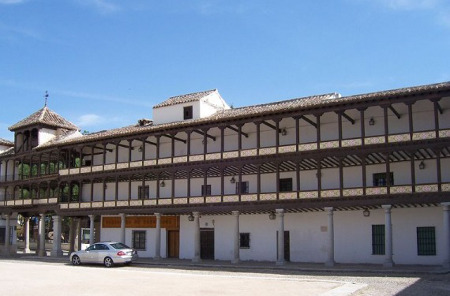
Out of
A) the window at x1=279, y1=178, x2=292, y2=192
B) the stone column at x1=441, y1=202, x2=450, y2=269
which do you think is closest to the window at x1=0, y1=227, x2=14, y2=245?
the window at x1=279, y1=178, x2=292, y2=192

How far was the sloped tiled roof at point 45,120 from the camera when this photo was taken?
4668 centimetres

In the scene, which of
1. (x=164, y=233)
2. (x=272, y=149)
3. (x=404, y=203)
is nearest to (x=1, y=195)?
(x=164, y=233)

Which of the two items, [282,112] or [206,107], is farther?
[206,107]

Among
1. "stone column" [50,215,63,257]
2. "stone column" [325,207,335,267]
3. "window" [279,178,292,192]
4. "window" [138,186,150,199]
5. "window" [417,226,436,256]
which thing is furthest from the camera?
"stone column" [50,215,63,257]

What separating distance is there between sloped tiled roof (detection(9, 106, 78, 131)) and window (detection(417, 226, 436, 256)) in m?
31.5

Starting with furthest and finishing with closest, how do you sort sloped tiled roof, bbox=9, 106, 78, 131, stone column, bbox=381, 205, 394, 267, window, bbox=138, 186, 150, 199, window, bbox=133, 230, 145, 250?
sloped tiled roof, bbox=9, 106, 78, 131 < window, bbox=133, 230, 145, 250 < window, bbox=138, 186, 150, 199 < stone column, bbox=381, 205, 394, 267

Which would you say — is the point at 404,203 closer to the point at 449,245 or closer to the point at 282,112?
the point at 449,245

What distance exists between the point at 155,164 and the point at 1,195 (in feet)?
69.8

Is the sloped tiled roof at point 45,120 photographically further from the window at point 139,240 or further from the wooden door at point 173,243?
the wooden door at point 173,243

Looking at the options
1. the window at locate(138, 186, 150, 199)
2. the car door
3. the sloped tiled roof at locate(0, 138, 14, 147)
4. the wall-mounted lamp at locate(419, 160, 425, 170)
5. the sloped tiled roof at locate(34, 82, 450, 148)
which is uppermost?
the sloped tiled roof at locate(0, 138, 14, 147)

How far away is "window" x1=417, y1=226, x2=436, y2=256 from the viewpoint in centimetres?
3008

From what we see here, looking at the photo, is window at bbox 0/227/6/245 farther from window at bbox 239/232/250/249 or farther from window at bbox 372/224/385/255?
A: window at bbox 372/224/385/255

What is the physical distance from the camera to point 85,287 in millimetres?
20422

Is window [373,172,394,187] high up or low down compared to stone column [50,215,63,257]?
up
